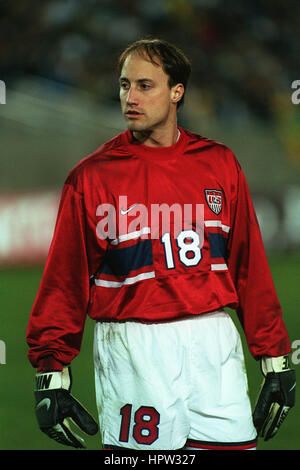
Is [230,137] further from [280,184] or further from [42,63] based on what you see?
[42,63]

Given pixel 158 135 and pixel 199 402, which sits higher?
pixel 158 135

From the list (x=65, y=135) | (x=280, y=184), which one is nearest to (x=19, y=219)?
(x=65, y=135)

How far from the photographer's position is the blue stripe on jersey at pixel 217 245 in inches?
106

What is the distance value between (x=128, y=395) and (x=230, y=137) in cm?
1075

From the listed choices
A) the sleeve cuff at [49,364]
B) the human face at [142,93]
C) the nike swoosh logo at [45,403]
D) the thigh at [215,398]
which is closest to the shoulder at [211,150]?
the human face at [142,93]

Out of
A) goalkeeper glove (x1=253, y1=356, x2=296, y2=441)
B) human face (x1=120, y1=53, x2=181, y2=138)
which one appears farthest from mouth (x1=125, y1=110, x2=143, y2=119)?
goalkeeper glove (x1=253, y1=356, x2=296, y2=441)

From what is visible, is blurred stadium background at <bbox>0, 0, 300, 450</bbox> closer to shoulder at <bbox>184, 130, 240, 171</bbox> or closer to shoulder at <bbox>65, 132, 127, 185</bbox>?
shoulder at <bbox>184, 130, 240, 171</bbox>

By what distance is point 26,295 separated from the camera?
903cm

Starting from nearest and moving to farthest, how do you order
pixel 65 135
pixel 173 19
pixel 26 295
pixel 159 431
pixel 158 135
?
pixel 159 431
pixel 158 135
pixel 26 295
pixel 65 135
pixel 173 19

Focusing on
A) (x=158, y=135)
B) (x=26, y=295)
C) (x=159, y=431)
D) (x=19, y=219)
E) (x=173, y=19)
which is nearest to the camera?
(x=159, y=431)

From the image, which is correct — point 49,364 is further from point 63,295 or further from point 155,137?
point 155,137

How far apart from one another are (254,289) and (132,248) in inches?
19.4

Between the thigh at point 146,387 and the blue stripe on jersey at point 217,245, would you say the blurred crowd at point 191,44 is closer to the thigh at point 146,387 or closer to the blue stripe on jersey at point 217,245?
the blue stripe on jersey at point 217,245

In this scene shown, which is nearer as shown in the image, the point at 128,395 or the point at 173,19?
the point at 128,395
